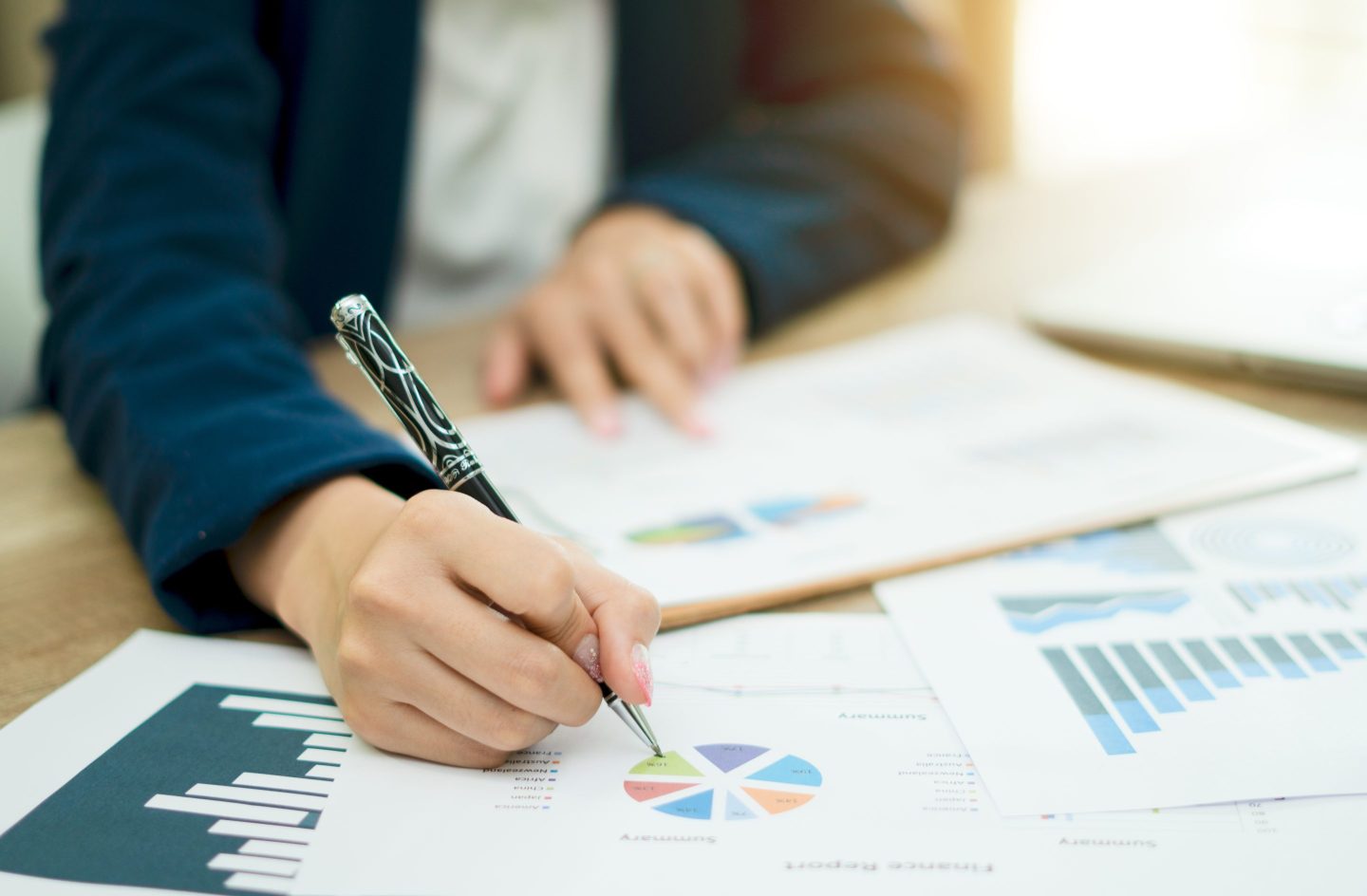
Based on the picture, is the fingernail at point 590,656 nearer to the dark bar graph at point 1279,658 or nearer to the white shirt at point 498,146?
the dark bar graph at point 1279,658

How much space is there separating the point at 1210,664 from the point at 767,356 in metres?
0.40

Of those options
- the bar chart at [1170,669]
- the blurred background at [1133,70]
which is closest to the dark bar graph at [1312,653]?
the bar chart at [1170,669]

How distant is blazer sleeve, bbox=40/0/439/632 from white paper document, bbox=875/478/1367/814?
0.73 ft

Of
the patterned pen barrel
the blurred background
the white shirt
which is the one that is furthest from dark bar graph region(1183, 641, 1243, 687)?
the blurred background

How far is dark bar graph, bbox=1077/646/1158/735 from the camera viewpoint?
1.15 feet

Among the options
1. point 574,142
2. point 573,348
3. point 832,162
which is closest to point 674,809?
point 573,348

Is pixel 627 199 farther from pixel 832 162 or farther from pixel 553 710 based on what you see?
pixel 553 710

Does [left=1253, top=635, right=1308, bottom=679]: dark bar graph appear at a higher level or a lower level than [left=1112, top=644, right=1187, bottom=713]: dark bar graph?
higher

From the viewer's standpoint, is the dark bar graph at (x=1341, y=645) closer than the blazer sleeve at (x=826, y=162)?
Yes

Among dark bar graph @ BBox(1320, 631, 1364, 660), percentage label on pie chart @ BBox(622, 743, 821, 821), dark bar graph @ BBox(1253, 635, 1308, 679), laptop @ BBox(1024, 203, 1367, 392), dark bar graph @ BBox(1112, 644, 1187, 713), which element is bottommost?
percentage label on pie chart @ BBox(622, 743, 821, 821)

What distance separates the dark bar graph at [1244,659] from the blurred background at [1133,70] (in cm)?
199

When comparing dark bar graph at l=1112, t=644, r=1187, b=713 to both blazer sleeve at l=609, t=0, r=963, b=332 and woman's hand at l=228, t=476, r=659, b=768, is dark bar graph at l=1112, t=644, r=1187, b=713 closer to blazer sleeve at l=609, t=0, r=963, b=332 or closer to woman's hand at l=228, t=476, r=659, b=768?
woman's hand at l=228, t=476, r=659, b=768

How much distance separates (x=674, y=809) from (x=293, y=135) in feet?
2.13

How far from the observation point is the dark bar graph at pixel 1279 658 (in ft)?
1.22
